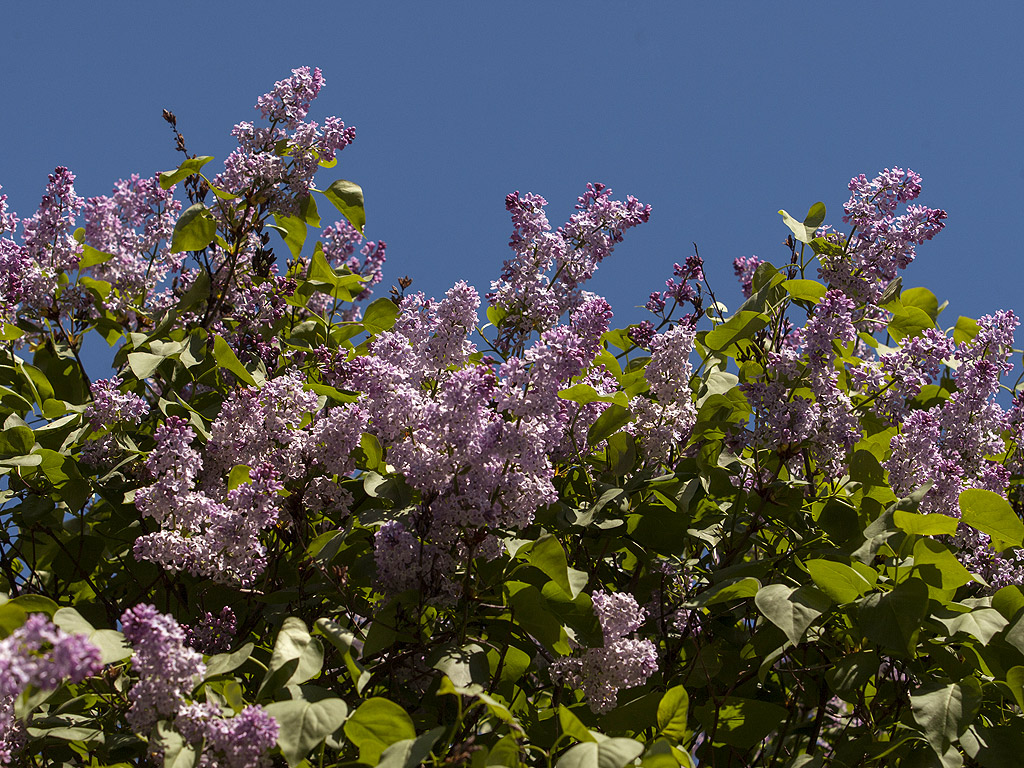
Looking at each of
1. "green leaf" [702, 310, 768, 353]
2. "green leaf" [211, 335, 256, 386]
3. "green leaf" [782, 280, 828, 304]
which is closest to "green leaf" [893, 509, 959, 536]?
"green leaf" [702, 310, 768, 353]

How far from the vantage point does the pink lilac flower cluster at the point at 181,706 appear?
223 centimetres

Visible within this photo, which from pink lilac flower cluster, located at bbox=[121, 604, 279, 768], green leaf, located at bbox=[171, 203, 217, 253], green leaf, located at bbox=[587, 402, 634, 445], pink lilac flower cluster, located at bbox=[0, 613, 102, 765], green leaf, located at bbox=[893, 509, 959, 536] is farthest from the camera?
green leaf, located at bbox=[171, 203, 217, 253]

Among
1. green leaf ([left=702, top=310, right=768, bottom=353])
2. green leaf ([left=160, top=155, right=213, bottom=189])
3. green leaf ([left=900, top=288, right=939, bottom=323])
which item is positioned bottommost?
green leaf ([left=702, top=310, right=768, bottom=353])

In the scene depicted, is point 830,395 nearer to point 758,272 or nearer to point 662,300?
point 758,272

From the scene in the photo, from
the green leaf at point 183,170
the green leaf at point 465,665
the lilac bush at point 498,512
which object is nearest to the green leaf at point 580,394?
the lilac bush at point 498,512

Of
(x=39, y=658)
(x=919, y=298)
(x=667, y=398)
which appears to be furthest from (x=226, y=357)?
(x=919, y=298)

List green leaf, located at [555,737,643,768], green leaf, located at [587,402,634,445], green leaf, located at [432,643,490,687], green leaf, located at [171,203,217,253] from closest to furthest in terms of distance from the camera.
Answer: green leaf, located at [555,737,643,768] → green leaf, located at [432,643,490,687] → green leaf, located at [587,402,634,445] → green leaf, located at [171,203,217,253]

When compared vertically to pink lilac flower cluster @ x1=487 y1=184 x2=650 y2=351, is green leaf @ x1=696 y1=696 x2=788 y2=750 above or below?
below

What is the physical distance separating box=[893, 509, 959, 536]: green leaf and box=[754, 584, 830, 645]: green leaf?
302mm

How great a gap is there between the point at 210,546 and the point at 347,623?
62 centimetres

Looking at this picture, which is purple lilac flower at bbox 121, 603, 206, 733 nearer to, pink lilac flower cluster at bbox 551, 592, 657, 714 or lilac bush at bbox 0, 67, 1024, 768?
lilac bush at bbox 0, 67, 1024, 768

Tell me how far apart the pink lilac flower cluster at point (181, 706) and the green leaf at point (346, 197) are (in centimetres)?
209

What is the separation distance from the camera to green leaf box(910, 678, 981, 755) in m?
2.65

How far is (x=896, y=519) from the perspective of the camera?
2760 mm
